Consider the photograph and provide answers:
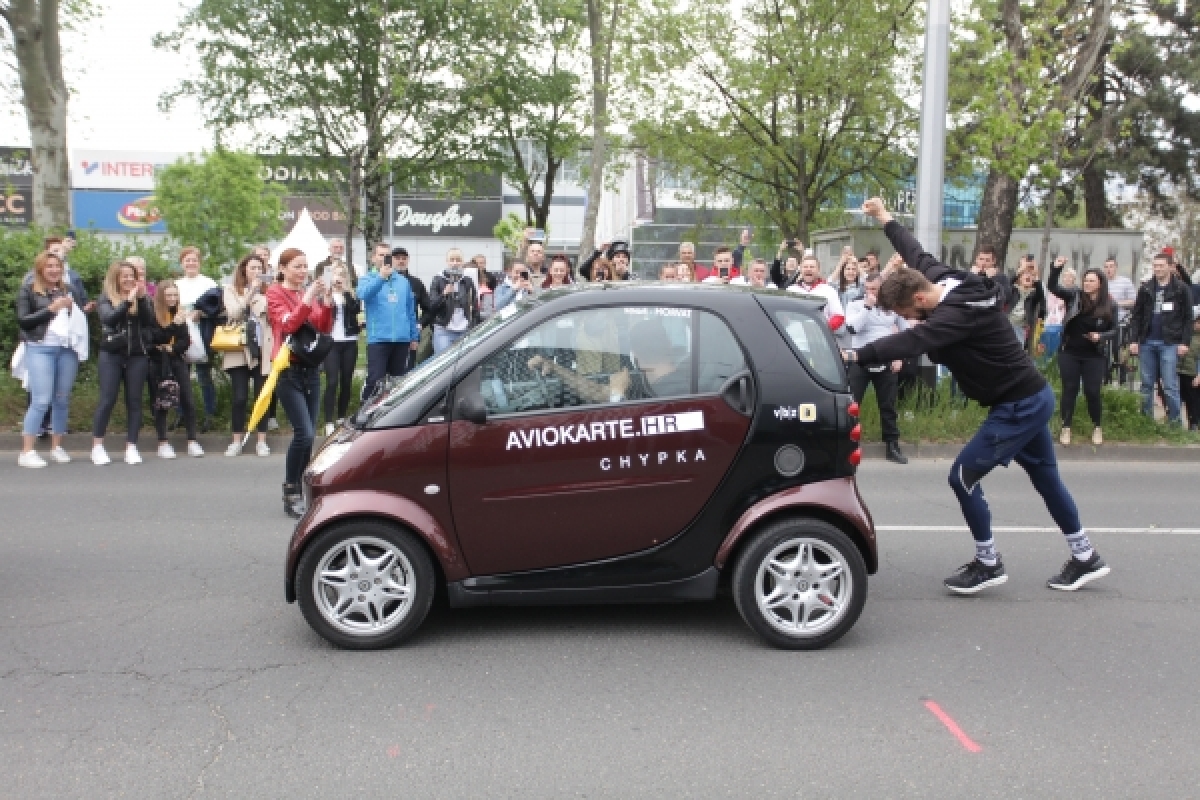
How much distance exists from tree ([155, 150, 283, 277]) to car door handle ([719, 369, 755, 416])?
31758mm

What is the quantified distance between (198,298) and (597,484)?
7378mm

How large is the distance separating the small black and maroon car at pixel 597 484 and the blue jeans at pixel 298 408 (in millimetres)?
2520

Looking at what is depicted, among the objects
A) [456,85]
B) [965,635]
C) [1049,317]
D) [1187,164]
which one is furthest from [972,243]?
[965,635]

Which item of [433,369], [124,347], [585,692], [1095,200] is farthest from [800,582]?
[1095,200]

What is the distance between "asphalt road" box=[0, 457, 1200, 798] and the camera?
3711 mm

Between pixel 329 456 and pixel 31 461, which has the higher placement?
pixel 329 456

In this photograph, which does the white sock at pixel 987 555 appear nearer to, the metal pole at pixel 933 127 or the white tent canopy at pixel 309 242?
the metal pole at pixel 933 127

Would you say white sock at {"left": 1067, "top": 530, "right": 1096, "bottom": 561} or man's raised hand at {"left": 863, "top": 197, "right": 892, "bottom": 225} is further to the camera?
white sock at {"left": 1067, "top": 530, "right": 1096, "bottom": 561}

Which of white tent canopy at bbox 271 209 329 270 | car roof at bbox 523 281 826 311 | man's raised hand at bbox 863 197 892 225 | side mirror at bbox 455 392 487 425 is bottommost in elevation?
side mirror at bbox 455 392 487 425

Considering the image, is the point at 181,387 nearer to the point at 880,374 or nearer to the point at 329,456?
the point at 329,456

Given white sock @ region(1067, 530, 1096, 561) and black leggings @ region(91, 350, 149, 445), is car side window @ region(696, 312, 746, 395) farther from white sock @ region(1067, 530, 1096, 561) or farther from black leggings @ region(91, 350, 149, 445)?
black leggings @ region(91, 350, 149, 445)

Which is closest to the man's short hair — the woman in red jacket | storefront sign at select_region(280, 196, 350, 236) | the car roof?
the car roof

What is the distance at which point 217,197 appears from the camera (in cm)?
3791

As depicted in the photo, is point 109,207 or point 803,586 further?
point 109,207
